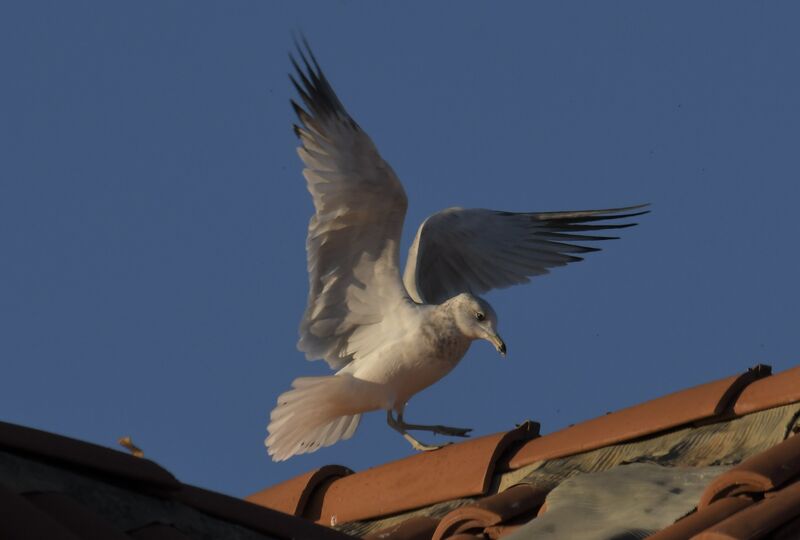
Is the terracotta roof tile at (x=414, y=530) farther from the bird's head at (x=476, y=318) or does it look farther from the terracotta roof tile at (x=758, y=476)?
the bird's head at (x=476, y=318)

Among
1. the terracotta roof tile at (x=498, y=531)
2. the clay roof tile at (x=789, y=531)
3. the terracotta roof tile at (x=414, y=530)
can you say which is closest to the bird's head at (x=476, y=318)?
the terracotta roof tile at (x=414, y=530)

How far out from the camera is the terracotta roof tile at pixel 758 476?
4.03 metres

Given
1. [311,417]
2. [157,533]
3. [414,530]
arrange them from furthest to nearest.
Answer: [311,417] < [414,530] < [157,533]

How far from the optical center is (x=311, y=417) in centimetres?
859

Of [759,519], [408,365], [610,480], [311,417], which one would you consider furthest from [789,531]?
[311,417]

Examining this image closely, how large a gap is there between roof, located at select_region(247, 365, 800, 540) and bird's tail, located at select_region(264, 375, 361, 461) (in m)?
1.87

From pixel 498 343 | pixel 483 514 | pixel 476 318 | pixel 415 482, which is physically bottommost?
pixel 483 514

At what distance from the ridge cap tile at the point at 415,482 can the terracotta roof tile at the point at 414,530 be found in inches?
15.6

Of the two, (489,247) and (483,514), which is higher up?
(489,247)

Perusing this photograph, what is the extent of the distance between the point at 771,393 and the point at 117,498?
8.19 ft

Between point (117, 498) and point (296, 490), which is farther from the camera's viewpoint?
point (296, 490)

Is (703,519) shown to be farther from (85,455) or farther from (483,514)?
(85,455)

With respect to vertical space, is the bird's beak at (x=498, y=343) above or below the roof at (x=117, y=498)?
above

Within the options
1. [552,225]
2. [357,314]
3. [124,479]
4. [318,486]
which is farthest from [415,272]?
[124,479]
